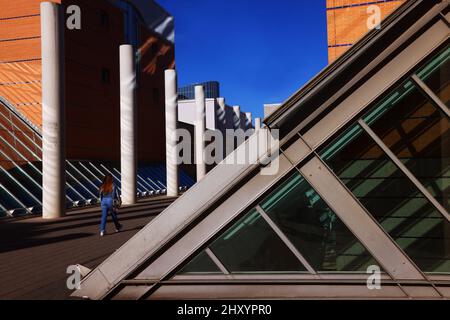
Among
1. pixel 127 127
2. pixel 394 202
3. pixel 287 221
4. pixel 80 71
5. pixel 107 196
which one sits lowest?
pixel 287 221

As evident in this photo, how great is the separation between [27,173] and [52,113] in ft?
15.5

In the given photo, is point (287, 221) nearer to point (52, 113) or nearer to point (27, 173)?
point (52, 113)

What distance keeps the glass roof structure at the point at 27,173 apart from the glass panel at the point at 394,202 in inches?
507

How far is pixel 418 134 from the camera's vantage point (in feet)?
22.8

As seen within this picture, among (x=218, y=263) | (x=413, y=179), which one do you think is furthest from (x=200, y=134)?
(x=413, y=179)

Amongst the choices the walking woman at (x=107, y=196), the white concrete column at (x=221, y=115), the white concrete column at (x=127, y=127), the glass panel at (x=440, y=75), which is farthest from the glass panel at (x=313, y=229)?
the white concrete column at (x=221, y=115)

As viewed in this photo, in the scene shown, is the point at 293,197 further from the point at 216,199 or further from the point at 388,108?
the point at 388,108

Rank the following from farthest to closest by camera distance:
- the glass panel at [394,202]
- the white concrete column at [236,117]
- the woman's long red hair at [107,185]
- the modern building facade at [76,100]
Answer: the white concrete column at [236,117]
the modern building facade at [76,100]
the woman's long red hair at [107,185]
the glass panel at [394,202]

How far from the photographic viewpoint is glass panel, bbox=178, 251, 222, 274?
586 centimetres

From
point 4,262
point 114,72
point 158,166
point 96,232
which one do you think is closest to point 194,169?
point 158,166

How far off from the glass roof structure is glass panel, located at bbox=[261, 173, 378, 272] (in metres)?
12.0

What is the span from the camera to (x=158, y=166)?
3259 centimetres

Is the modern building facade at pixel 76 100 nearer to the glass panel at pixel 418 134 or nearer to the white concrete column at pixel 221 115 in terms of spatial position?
the glass panel at pixel 418 134

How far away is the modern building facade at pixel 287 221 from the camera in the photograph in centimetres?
541
